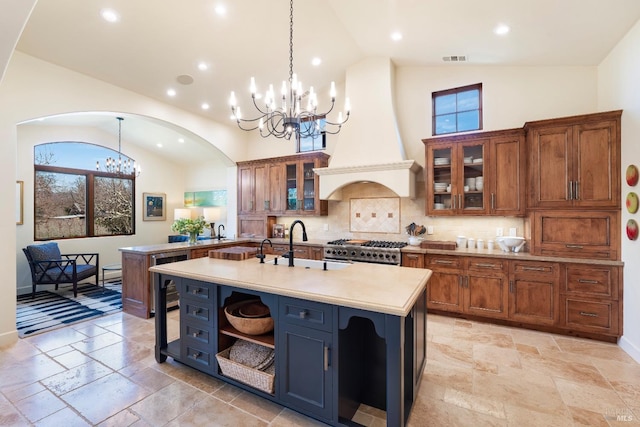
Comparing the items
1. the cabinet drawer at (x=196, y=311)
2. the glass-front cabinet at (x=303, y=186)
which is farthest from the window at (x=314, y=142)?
the cabinet drawer at (x=196, y=311)

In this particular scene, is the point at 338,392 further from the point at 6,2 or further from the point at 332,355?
the point at 6,2

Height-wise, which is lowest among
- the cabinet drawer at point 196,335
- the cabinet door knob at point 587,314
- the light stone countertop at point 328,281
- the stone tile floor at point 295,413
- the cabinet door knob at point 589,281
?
the stone tile floor at point 295,413

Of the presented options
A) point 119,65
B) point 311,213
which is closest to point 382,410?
point 311,213

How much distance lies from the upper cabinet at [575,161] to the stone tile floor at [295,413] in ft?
5.21

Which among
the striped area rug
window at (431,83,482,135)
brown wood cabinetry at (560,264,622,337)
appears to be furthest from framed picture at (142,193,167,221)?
brown wood cabinetry at (560,264,622,337)

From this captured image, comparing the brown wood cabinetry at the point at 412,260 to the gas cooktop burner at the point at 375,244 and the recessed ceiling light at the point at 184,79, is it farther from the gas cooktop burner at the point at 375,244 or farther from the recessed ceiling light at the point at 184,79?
the recessed ceiling light at the point at 184,79

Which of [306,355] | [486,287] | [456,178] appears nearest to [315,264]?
[306,355]

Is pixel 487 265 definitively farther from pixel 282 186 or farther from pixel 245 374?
pixel 282 186

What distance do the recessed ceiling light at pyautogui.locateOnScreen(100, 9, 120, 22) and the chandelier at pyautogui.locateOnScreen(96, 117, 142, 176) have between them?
350 cm

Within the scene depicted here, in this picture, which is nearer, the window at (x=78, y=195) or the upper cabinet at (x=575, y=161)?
the upper cabinet at (x=575, y=161)

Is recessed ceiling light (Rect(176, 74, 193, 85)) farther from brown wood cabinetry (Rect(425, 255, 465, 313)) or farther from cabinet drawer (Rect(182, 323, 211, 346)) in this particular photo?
brown wood cabinetry (Rect(425, 255, 465, 313))

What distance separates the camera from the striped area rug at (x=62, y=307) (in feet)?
12.5

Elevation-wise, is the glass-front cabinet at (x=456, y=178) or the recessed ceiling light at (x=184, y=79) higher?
the recessed ceiling light at (x=184, y=79)

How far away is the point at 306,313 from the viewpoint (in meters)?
1.92
